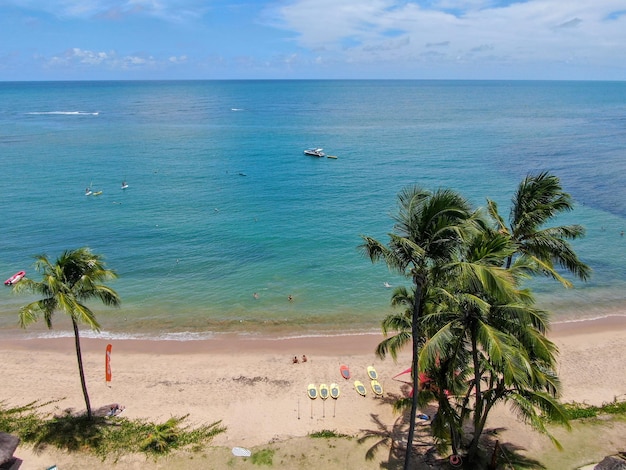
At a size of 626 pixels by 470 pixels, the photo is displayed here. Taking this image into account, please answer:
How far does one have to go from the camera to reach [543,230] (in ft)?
61.5

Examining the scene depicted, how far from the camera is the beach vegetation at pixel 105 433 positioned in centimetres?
2047

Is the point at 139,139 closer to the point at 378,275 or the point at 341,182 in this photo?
the point at 341,182

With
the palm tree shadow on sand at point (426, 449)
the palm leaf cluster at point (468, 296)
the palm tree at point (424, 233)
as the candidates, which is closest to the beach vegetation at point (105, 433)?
the palm tree shadow on sand at point (426, 449)

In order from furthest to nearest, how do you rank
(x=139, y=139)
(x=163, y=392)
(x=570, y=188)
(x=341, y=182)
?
(x=139, y=139) → (x=341, y=182) → (x=570, y=188) → (x=163, y=392)

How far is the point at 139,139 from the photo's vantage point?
109438 millimetres

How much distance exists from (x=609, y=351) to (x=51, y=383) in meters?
35.3

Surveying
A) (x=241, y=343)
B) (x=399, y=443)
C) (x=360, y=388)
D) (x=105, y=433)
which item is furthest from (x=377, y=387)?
(x=105, y=433)

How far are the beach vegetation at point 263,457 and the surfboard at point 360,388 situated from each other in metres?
6.81

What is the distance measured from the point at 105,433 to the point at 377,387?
46.4 ft

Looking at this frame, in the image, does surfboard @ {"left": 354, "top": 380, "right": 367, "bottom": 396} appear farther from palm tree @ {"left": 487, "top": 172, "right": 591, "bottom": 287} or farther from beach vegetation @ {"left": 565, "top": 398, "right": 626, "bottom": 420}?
palm tree @ {"left": 487, "top": 172, "right": 591, "bottom": 287}

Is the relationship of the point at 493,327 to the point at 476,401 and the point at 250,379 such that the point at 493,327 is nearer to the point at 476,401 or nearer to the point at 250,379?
the point at 476,401

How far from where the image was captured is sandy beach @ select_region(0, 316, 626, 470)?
75.6 feet

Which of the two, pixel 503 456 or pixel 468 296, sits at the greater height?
pixel 468 296

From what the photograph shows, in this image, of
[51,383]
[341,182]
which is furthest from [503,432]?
[341,182]
